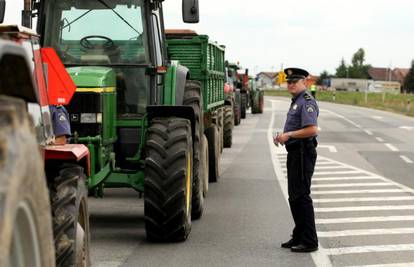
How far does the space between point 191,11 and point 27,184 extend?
20.4ft

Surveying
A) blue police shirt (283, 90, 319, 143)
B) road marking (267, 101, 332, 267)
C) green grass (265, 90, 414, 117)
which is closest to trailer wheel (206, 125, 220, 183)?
road marking (267, 101, 332, 267)

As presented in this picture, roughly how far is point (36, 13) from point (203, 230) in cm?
308

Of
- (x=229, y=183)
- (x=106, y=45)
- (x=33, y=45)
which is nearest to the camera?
(x=33, y=45)

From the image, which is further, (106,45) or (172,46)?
(172,46)

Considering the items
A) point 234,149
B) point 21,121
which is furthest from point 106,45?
point 234,149

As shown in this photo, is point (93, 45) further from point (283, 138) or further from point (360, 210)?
point (360, 210)

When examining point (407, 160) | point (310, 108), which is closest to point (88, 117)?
point (310, 108)

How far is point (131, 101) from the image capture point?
9.30 m

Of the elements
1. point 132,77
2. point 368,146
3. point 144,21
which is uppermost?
point 144,21

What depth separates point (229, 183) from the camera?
14.6 meters

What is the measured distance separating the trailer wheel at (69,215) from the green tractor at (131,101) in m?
2.77

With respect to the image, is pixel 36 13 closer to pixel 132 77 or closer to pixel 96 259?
pixel 132 77

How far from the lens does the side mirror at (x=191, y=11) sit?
29.9 ft

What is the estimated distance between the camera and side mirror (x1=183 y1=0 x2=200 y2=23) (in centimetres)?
911
